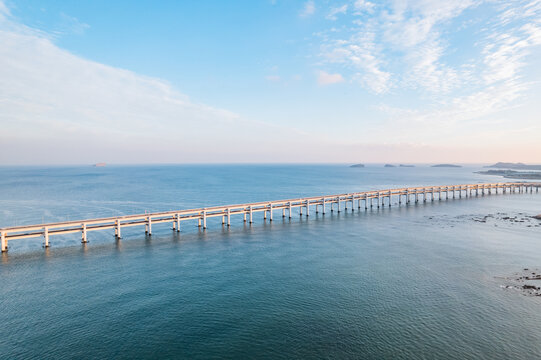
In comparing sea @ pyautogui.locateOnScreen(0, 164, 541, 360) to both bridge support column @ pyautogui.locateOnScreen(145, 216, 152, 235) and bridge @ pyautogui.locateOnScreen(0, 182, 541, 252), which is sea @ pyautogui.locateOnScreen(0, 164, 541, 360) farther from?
bridge @ pyautogui.locateOnScreen(0, 182, 541, 252)

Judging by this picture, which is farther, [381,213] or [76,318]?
[381,213]

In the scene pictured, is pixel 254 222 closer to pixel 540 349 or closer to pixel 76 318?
pixel 76 318

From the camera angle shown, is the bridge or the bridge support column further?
the bridge support column

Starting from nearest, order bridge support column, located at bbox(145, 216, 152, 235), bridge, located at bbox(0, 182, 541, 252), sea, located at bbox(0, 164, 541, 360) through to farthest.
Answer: sea, located at bbox(0, 164, 541, 360)
bridge, located at bbox(0, 182, 541, 252)
bridge support column, located at bbox(145, 216, 152, 235)

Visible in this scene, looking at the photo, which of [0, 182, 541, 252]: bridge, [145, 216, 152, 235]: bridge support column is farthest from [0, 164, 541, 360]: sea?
[0, 182, 541, 252]: bridge

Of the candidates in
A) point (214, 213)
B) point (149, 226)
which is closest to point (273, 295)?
A: point (149, 226)

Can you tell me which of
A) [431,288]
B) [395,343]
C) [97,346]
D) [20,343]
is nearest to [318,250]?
[431,288]

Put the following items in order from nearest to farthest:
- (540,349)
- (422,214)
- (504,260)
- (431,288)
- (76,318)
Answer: (540,349) < (76,318) < (431,288) < (504,260) < (422,214)

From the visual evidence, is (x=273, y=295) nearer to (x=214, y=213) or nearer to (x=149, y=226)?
(x=149, y=226)
